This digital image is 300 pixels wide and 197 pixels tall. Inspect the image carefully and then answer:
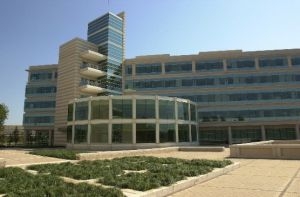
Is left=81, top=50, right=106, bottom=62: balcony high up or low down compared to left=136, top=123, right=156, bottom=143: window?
up

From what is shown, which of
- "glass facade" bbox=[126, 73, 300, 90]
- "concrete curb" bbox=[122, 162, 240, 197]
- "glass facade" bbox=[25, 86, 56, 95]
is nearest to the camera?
"concrete curb" bbox=[122, 162, 240, 197]

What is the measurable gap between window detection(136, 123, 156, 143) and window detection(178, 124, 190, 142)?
19.7ft

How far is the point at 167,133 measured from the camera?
1908 inches

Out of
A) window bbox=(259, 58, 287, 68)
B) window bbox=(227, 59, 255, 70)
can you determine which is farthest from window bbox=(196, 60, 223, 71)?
window bbox=(259, 58, 287, 68)

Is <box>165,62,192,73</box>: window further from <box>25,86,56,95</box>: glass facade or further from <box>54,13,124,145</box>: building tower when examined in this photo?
<box>25,86,56,95</box>: glass facade

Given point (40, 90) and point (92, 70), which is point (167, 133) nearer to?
point (92, 70)

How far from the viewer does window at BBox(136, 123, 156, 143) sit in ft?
152

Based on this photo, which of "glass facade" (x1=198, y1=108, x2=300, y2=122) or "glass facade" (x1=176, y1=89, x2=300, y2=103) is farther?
"glass facade" (x1=176, y1=89, x2=300, y2=103)

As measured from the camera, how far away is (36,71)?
7694 centimetres

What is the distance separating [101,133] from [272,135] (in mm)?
38052

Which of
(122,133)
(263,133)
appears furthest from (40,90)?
(263,133)

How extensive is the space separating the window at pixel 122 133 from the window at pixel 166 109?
19.6ft

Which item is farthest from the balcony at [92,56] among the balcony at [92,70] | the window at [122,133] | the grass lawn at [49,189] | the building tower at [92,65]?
the grass lawn at [49,189]

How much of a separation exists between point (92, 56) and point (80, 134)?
68.8ft
